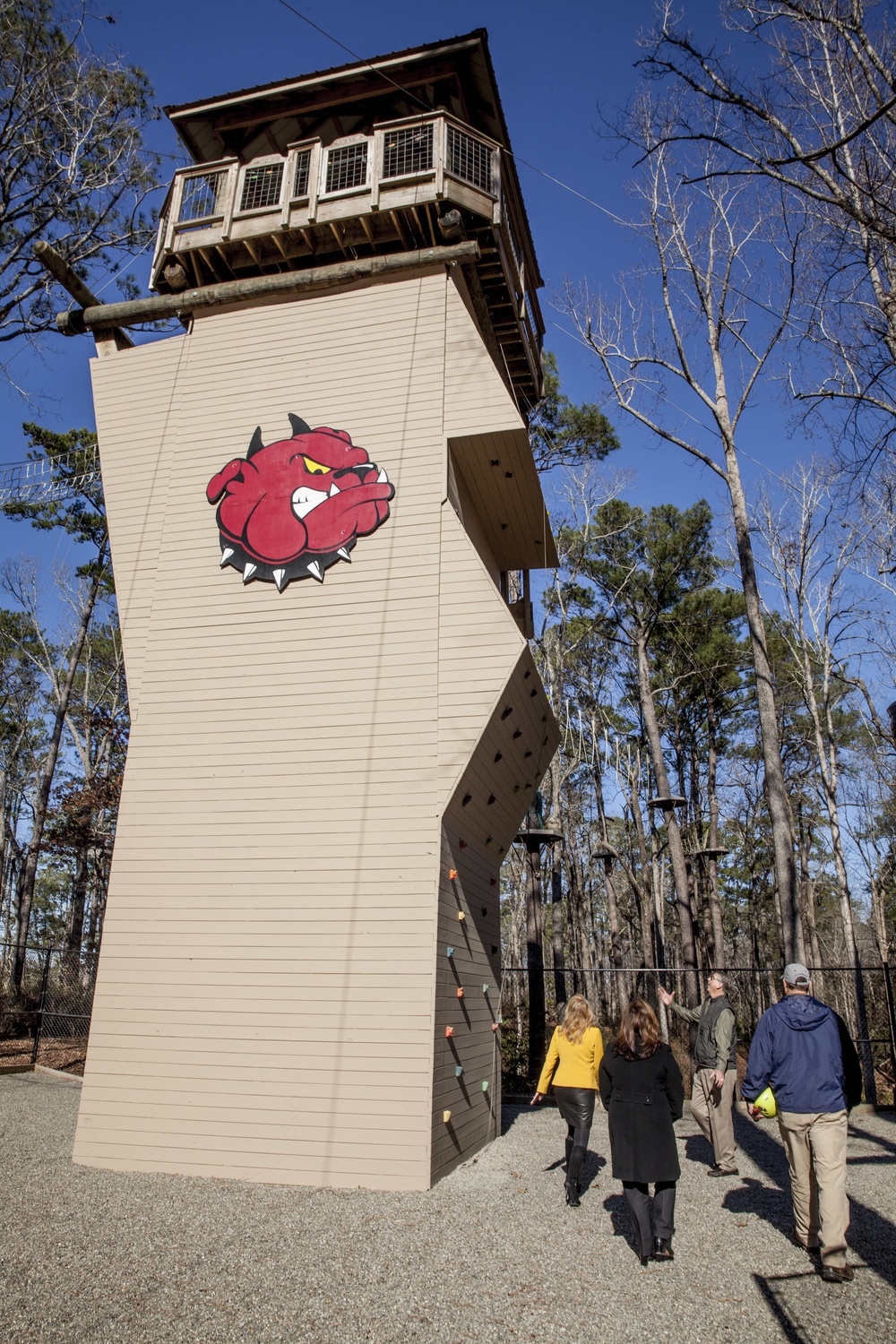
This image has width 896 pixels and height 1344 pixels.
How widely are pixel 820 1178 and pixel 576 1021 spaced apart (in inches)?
84.4

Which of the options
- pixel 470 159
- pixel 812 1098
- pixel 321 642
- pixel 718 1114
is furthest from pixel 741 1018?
pixel 470 159

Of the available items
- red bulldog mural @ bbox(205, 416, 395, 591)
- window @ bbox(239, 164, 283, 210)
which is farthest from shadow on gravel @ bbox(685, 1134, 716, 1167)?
window @ bbox(239, 164, 283, 210)

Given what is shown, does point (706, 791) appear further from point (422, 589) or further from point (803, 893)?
point (422, 589)

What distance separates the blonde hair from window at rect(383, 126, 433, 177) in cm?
1009

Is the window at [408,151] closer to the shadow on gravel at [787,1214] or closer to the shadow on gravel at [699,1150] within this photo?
the shadow on gravel at [787,1214]

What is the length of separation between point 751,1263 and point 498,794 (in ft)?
16.6

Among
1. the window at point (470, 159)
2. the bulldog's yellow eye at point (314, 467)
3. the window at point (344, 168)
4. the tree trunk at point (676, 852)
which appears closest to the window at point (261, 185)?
the window at point (344, 168)

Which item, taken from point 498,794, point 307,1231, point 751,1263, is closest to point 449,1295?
point 307,1231

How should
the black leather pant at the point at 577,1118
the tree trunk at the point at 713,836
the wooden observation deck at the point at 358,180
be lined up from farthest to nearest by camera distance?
the tree trunk at the point at 713,836 → the wooden observation deck at the point at 358,180 → the black leather pant at the point at 577,1118

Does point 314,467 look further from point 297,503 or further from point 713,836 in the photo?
point 713,836

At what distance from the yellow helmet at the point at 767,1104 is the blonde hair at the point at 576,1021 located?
1645 mm

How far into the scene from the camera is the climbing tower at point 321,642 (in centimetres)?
723

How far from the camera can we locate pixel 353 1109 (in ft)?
22.5

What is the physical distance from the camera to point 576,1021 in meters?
6.54
